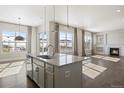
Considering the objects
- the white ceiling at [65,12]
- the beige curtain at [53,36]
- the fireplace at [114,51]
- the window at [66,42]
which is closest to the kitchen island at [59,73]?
the white ceiling at [65,12]

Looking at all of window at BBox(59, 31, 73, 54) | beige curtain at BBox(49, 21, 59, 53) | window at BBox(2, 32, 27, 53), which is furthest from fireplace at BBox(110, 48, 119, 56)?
window at BBox(2, 32, 27, 53)

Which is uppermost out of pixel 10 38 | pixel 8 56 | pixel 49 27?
pixel 49 27

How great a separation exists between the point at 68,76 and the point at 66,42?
6210 mm

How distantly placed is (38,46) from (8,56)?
7.83 ft

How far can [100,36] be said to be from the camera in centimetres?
1187

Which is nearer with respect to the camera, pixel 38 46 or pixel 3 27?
pixel 3 27

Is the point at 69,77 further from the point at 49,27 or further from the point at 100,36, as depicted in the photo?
the point at 100,36

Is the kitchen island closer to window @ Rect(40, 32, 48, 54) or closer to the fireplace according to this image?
window @ Rect(40, 32, 48, 54)

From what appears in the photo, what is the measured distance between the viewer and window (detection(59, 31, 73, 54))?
25.5 feet

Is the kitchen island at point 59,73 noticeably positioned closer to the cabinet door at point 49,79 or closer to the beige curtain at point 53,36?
the cabinet door at point 49,79

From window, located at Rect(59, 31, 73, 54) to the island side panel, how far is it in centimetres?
518

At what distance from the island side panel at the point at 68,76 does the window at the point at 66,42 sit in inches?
204

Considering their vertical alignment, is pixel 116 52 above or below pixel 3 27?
below
